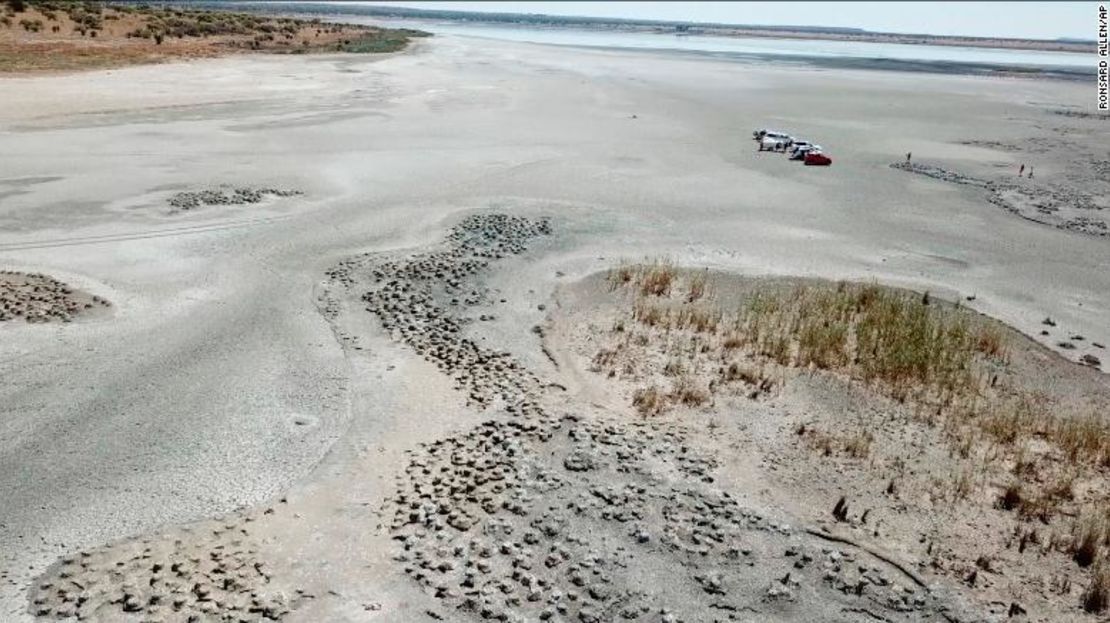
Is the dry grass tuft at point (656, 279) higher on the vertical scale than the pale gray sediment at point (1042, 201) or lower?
lower

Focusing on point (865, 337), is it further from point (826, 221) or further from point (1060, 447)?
point (826, 221)

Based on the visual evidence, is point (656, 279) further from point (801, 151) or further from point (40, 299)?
point (801, 151)

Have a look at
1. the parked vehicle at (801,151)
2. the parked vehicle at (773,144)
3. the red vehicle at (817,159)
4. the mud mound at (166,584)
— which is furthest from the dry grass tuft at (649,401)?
the parked vehicle at (773,144)

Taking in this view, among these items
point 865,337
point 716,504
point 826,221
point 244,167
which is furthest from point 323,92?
point 716,504

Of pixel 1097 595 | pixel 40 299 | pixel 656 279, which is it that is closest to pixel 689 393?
pixel 656 279

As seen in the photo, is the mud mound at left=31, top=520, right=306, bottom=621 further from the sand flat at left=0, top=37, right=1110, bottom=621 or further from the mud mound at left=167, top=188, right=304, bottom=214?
the mud mound at left=167, top=188, right=304, bottom=214

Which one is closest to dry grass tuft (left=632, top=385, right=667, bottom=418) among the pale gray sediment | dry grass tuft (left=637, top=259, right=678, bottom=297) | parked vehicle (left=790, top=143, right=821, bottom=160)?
dry grass tuft (left=637, top=259, right=678, bottom=297)

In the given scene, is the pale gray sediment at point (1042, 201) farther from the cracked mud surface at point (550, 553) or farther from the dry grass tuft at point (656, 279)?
the cracked mud surface at point (550, 553)
